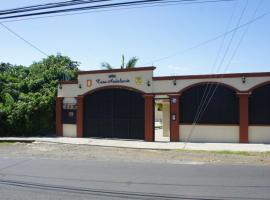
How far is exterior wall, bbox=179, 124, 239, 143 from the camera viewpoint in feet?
69.2

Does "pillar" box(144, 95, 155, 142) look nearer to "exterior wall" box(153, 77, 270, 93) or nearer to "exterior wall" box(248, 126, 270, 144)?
"exterior wall" box(153, 77, 270, 93)

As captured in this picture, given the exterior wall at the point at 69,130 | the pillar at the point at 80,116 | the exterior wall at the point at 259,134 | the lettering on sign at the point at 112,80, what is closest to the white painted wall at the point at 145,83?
the lettering on sign at the point at 112,80

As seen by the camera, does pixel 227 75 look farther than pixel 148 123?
No

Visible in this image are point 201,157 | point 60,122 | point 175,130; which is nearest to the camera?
point 201,157

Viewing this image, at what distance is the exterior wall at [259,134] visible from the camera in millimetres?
20531

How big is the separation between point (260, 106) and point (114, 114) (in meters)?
8.52

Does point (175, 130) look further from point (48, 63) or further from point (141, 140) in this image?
point (48, 63)

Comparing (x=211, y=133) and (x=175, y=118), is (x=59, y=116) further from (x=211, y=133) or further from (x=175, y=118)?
(x=211, y=133)

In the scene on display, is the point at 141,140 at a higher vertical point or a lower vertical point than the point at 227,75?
lower

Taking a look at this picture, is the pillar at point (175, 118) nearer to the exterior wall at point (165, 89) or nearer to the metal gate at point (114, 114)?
the exterior wall at point (165, 89)

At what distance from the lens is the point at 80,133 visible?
24969mm

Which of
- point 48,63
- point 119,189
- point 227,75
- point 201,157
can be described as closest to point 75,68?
point 48,63

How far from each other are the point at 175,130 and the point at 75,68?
1507cm

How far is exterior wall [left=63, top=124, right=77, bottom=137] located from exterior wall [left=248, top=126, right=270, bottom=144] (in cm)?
1100
